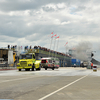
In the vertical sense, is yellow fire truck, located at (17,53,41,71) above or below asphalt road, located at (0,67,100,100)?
above

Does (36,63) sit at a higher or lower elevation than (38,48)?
lower

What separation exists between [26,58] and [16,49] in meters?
45.9

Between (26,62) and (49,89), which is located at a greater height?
(26,62)

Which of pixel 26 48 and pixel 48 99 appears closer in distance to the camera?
pixel 48 99

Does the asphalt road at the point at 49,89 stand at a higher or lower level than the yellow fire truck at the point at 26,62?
lower

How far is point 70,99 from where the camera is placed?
331 inches

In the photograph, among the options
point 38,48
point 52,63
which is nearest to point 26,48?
point 38,48

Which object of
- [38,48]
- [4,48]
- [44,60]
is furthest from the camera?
[38,48]

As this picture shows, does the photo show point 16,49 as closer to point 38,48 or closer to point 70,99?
point 38,48

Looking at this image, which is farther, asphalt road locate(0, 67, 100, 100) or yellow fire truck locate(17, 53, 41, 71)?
yellow fire truck locate(17, 53, 41, 71)

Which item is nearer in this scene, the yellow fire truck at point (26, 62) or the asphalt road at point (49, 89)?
the asphalt road at point (49, 89)

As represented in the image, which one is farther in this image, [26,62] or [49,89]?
[26,62]

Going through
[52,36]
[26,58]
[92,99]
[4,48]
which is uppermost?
[52,36]

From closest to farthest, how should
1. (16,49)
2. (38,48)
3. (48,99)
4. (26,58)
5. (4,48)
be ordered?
(48,99), (26,58), (4,48), (16,49), (38,48)
